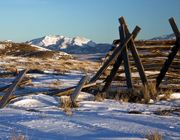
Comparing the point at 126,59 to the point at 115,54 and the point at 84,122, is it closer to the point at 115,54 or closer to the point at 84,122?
the point at 115,54

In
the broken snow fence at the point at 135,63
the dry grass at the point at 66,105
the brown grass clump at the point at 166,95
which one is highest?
the broken snow fence at the point at 135,63

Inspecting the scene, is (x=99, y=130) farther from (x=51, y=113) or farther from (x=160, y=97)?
(x=160, y=97)

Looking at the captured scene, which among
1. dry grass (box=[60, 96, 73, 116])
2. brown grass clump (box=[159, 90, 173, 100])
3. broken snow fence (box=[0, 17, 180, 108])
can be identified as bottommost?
brown grass clump (box=[159, 90, 173, 100])

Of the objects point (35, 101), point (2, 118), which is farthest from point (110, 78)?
point (2, 118)

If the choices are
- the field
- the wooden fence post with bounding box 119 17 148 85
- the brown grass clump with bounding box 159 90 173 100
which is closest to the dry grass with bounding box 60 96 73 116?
the field

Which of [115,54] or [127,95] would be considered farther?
[115,54]

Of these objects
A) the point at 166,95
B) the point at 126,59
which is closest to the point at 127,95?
the point at 166,95

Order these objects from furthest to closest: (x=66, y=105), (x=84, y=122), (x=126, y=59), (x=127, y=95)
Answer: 1. (x=126, y=59)
2. (x=127, y=95)
3. (x=66, y=105)
4. (x=84, y=122)

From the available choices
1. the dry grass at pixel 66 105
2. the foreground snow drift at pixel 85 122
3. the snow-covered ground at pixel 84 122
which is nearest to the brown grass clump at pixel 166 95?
the snow-covered ground at pixel 84 122

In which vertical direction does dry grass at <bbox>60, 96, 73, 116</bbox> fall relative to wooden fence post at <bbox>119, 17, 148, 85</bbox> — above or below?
below

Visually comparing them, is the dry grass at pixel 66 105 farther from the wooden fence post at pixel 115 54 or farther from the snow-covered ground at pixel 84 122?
the wooden fence post at pixel 115 54

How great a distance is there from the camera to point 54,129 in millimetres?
5121

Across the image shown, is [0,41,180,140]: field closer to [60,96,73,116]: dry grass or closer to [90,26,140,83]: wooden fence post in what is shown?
[60,96,73,116]: dry grass

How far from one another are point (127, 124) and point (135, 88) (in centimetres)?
473
